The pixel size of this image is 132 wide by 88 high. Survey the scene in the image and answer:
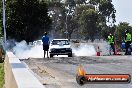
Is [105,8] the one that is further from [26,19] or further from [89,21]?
[26,19]

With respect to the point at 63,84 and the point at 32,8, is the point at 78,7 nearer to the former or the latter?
the point at 32,8

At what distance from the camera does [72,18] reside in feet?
464

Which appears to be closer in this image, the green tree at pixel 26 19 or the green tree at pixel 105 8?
the green tree at pixel 26 19

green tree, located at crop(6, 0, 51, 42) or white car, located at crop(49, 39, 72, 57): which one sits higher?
green tree, located at crop(6, 0, 51, 42)

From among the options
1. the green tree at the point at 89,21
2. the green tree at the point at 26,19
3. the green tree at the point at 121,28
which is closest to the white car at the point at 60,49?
the green tree at the point at 26,19

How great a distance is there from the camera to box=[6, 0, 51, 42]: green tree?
2301 inches

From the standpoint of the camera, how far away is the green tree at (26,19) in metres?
58.4

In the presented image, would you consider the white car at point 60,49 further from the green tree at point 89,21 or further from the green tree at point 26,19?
the green tree at point 89,21

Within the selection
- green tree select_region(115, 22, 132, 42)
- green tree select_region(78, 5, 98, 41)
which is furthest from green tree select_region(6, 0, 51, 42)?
green tree select_region(115, 22, 132, 42)

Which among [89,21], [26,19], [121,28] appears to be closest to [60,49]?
[26,19]

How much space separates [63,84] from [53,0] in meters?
118

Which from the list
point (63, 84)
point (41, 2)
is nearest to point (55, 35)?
point (41, 2)

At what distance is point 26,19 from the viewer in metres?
58.9

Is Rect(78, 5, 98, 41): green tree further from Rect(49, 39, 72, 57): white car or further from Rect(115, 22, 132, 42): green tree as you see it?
Rect(49, 39, 72, 57): white car
